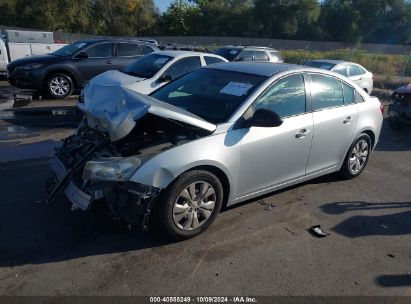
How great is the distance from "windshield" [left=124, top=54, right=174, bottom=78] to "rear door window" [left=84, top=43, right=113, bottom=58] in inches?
116

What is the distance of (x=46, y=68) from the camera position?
36.8 feet

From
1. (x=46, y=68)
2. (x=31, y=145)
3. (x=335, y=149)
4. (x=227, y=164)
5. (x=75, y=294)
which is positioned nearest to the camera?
(x=75, y=294)

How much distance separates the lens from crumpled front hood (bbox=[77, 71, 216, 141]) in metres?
3.71

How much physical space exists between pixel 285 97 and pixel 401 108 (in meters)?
6.21

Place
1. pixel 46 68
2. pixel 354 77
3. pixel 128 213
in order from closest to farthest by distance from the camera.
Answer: pixel 128 213
pixel 46 68
pixel 354 77

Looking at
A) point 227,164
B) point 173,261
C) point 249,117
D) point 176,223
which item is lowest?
point 173,261

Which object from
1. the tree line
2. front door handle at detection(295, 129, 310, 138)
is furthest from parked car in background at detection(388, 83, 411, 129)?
the tree line

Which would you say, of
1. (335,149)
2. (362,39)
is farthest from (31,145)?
(362,39)

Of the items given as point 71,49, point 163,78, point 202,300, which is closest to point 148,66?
point 163,78

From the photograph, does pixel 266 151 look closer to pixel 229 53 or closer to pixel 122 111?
pixel 122 111

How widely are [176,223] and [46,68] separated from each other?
29.0ft

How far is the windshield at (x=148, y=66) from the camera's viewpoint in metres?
9.01

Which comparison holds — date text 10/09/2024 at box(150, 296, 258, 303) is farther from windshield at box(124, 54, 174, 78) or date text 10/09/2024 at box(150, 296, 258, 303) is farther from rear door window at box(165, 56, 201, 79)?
rear door window at box(165, 56, 201, 79)

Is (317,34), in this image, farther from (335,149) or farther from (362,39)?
(335,149)
